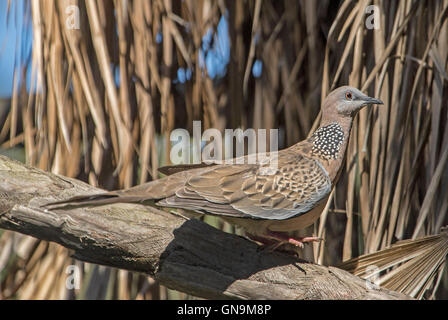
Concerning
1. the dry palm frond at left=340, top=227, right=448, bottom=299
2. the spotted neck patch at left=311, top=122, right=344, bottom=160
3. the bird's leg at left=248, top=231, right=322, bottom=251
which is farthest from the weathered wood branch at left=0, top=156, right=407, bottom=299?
the spotted neck patch at left=311, top=122, right=344, bottom=160

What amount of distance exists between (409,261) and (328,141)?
0.51 metres

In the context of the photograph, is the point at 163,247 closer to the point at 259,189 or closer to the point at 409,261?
the point at 259,189

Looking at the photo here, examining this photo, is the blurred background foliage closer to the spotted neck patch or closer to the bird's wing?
the spotted neck patch

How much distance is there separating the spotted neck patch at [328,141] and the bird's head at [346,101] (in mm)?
58

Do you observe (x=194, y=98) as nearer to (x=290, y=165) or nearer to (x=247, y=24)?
(x=247, y=24)

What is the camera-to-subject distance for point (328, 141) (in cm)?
201

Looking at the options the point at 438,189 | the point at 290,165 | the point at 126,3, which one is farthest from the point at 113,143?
the point at 438,189

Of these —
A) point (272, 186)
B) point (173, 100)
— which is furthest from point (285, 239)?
point (173, 100)

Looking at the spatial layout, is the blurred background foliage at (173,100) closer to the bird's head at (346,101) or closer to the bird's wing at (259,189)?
the bird's head at (346,101)

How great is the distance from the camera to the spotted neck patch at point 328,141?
1987mm

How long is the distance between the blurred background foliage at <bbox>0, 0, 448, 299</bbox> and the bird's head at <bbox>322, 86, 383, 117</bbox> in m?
0.23

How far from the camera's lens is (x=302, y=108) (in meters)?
2.71

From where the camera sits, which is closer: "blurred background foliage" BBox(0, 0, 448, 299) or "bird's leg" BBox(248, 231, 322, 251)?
"bird's leg" BBox(248, 231, 322, 251)

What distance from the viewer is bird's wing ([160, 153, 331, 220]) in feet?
5.41
